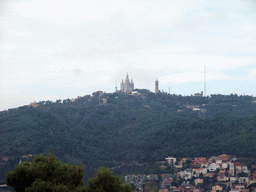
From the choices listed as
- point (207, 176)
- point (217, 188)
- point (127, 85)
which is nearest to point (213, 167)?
point (207, 176)

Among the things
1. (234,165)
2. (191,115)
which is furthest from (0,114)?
(234,165)

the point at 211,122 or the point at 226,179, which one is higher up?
the point at 211,122

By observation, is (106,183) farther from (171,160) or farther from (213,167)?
(171,160)

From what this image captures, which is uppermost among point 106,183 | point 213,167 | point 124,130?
point 124,130

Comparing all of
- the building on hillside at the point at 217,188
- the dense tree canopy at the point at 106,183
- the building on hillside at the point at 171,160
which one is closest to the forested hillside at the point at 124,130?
the building on hillside at the point at 171,160

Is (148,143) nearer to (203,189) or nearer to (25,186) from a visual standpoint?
(203,189)

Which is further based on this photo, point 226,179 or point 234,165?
point 234,165

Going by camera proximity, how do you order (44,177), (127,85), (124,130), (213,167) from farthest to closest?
(127,85)
(124,130)
(213,167)
(44,177)
